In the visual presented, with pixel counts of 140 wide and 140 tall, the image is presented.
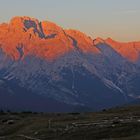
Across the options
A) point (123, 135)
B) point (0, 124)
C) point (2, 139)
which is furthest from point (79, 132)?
point (0, 124)

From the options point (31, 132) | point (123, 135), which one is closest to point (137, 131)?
point (123, 135)

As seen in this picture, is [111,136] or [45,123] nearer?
[111,136]

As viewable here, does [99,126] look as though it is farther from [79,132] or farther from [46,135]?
[46,135]

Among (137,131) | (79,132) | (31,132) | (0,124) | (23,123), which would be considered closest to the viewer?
(137,131)

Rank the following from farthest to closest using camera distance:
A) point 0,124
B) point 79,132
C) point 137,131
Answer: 1. point 0,124
2. point 79,132
3. point 137,131

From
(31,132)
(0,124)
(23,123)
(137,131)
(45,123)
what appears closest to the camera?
(137,131)

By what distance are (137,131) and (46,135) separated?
80.6 ft

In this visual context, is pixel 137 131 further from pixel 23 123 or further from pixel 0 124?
pixel 0 124

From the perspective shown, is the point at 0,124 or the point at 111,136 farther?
the point at 0,124

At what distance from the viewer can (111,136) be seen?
323 ft

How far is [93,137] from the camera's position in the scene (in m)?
101

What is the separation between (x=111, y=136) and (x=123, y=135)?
2.74m

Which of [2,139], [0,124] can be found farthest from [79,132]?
[0,124]

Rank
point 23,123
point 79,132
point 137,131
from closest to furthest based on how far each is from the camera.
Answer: point 137,131 < point 79,132 < point 23,123
